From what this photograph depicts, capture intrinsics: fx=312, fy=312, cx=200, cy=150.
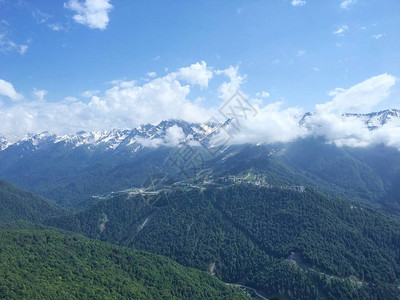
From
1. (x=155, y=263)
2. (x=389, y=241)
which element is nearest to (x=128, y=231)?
(x=155, y=263)

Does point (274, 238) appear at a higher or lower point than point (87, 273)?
lower

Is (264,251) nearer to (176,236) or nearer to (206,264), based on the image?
(206,264)

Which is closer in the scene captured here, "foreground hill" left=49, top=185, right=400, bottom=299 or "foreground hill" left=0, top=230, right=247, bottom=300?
"foreground hill" left=0, top=230, right=247, bottom=300

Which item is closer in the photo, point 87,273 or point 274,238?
point 87,273

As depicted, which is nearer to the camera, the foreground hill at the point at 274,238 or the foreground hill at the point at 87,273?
the foreground hill at the point at 87,273
